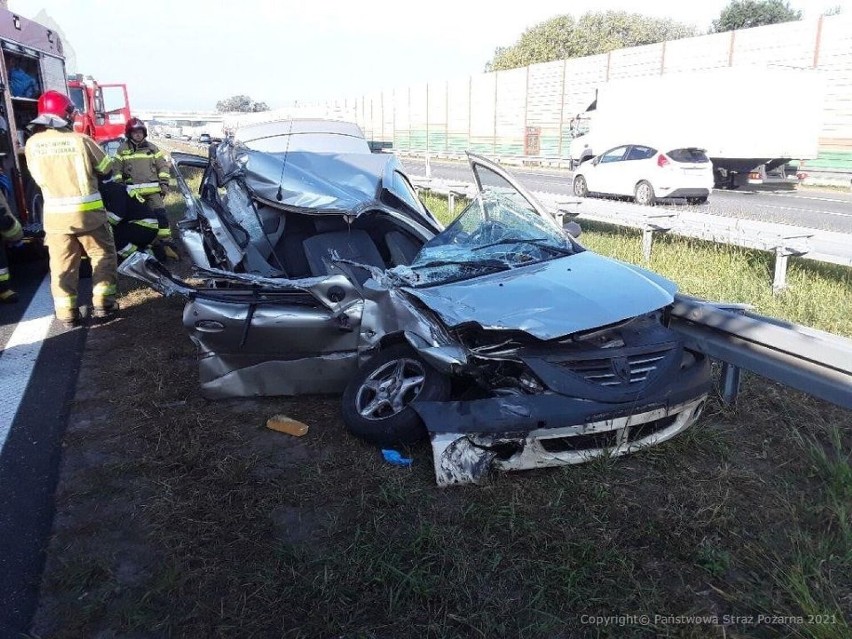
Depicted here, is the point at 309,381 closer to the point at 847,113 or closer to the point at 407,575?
the point at 407,575

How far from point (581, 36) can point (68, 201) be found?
5890cm

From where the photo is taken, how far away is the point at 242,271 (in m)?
4.84

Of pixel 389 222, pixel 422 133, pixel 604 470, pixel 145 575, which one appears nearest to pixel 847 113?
pixel 389 222

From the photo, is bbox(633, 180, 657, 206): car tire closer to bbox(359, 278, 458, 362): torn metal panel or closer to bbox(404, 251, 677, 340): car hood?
bbox(404, 251, 677, 340): car hood

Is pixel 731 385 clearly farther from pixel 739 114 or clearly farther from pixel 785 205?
pixel 739 114

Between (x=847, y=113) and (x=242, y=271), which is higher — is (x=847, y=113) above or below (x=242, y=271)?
above

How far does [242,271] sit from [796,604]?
387 cm

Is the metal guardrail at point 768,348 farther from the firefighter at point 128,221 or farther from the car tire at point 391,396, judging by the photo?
the firefighter at point 128,221

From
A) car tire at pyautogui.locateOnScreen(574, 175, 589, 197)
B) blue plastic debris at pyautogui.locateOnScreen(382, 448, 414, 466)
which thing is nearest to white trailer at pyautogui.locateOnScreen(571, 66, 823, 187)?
car tire at pyautogui.locateOnScreen(574, 175, 589, 197)

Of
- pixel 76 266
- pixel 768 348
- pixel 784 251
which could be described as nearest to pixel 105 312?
pixel 76 266

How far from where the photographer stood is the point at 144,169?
8.25 m

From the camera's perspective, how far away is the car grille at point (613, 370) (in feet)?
10.4

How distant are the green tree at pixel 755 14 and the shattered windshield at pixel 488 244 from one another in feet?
171

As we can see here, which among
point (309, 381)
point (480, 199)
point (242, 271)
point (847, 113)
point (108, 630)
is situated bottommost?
point (108, 630)
